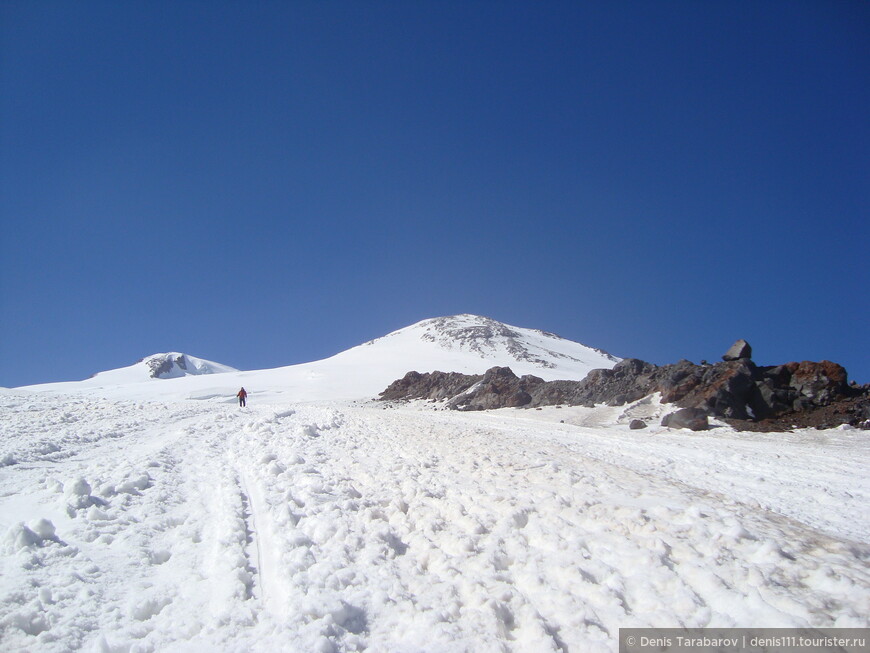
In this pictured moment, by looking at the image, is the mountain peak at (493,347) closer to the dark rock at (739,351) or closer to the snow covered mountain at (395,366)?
the snow covered mountain at (395,366)

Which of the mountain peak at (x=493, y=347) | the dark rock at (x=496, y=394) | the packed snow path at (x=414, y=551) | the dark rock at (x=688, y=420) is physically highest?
the mountain peak at (x=493, y=347)

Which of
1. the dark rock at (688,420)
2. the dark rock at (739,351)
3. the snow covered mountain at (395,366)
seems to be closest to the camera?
the dark rock at (688,420)

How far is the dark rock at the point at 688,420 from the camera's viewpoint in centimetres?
1855

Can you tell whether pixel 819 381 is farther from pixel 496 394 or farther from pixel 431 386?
pixel 431 386

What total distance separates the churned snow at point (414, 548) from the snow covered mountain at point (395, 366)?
3846 centimetres

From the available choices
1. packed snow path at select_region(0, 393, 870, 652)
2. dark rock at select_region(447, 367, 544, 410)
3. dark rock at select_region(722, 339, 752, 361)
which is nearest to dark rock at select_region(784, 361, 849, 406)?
dark rock at select_region(722, 339, 752, 361)

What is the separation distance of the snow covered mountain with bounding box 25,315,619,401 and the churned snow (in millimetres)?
38460

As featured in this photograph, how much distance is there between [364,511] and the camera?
769 cm

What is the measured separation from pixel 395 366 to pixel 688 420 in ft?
189

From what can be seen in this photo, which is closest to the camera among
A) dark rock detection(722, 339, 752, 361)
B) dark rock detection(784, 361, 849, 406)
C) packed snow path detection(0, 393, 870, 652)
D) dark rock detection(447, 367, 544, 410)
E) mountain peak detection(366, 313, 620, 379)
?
packed snow path detection(0, 393, 870, 652)

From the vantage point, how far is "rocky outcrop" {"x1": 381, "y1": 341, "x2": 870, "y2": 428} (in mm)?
19969

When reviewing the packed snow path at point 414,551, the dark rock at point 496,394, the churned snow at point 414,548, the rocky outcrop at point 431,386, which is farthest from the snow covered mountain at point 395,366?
the packed snow path at point 414,551

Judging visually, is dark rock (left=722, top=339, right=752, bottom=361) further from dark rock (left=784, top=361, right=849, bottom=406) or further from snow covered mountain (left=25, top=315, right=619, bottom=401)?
snow covered mountain (left=25, top=315, right=619, bottom=401)

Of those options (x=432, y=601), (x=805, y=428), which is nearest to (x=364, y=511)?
(x=432, y=601)
